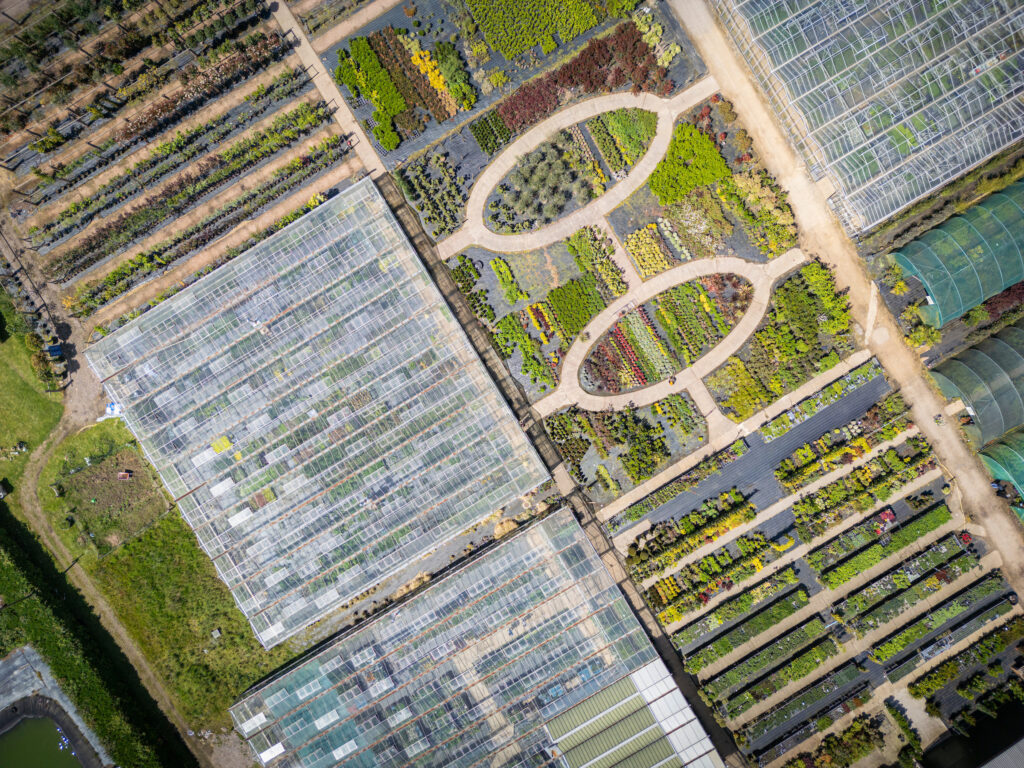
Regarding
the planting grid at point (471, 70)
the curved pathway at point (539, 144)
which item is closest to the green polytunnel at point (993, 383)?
the curved pathway at point (539, 144)

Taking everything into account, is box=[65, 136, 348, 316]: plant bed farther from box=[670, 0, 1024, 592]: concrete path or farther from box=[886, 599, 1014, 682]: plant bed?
box=[886, 599, 1014, 682]: plant bed

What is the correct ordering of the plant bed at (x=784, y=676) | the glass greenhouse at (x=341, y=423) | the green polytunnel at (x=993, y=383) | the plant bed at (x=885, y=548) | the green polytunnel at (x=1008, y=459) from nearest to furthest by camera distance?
the glass greenhouse at (x=341, y=423) → the green polytunnel at (x=993, y=383) → the green polytunnel at (x=1008, y=459) → the plant bed at (x=784, y=676) → the plant bed at (x=885, y=548)

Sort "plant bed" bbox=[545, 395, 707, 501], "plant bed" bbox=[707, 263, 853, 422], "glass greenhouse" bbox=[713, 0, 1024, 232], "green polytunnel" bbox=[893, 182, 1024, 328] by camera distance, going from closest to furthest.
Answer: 1. "glass greenhouse" bbox=[713, 0, 1024, 232]
2. "green polytunnel" bbox=[893, 182, 1024, 328]
3. "plant bed" bbox=[707, 263, 853, 422]
4. "plant bed" bbox=[545, 395, 707, 501]

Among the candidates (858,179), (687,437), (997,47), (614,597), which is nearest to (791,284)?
(858,179)

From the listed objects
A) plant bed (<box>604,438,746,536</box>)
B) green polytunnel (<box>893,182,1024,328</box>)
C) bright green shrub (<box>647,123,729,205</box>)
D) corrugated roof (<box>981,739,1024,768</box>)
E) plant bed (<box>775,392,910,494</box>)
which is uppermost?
bright green shrub (<box>647,123,729,205</box>)

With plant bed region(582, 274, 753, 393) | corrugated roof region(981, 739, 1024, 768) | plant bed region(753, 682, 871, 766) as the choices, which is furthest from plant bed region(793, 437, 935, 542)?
corrugated roof region(981, 739, 1024, 768)

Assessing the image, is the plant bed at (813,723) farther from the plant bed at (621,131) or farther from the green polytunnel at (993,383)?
the plant bed at (621,131)

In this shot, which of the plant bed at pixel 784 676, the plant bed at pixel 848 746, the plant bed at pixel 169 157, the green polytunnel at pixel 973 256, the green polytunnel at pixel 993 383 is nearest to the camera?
the green polytunnel at pixel 973 256
